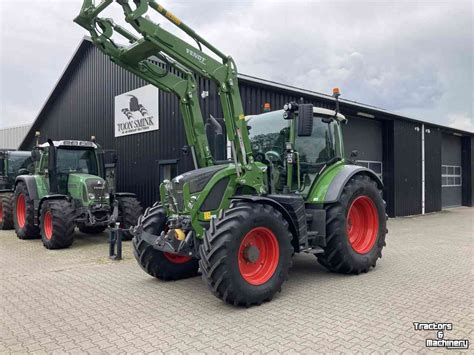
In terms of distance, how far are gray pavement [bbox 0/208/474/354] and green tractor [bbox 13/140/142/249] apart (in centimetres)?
186

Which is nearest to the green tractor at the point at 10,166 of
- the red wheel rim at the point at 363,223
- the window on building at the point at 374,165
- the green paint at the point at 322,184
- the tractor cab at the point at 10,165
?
the tractor cab at the point at 10,165

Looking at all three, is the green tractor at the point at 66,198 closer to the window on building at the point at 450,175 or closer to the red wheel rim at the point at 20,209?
the red wheel rim at the point at 20,209

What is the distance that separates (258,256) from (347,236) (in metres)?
1.73

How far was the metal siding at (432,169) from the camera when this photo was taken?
17.8m

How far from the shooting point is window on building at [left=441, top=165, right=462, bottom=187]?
69.4ft

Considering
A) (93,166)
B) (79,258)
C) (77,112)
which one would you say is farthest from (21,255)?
(77,112)

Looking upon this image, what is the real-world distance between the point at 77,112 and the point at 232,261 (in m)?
13.8

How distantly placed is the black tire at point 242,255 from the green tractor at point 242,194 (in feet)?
0.04

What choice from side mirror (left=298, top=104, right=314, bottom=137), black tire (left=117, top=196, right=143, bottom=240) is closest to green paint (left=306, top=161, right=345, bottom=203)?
side mirror (left=298, top=104, right=314, bottom=137)

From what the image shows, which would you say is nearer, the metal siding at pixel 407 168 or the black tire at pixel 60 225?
the black tire at pixel 60 225

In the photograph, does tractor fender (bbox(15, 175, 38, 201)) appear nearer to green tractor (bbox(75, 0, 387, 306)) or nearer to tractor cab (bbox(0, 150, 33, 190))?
tractor cab (bbox(0, 150, 33, 190))

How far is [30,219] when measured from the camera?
10.1 meters

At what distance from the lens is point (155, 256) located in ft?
18.7

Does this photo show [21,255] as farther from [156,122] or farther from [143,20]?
[143,20]
